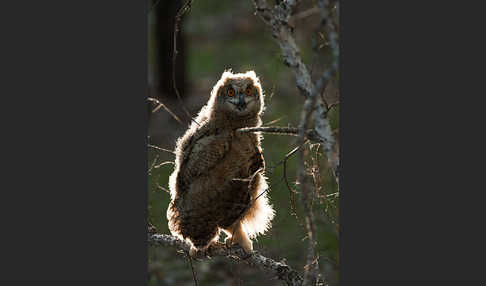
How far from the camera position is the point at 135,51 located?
2336 millimetres

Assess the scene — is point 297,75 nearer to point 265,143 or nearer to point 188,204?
point 188,204

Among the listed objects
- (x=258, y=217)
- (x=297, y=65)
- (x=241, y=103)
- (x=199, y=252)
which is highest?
(x=297, y=65)

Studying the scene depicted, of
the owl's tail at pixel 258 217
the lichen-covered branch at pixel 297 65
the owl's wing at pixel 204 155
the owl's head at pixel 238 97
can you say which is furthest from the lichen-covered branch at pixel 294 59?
the owl's tail at pixel 258 217

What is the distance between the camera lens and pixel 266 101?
3.29 metres

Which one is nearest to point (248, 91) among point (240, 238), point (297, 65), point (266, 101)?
point (266, 101)

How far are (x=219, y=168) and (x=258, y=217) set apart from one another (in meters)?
0.45

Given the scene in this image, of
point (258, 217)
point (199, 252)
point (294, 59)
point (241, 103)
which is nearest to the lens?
point (294, 59)

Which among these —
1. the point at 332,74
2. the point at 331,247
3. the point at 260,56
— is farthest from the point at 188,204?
the point at 260,56

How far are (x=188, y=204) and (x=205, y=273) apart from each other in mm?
3423

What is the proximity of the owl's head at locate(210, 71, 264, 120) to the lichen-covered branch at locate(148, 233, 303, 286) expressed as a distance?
0.76m

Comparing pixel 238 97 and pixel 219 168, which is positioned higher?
pixel 238 97

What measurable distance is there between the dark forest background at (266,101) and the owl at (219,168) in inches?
5.3

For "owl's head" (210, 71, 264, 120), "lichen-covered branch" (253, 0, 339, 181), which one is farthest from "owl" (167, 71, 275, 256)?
"lichen-covered branch" (253, 0, 339, 181)

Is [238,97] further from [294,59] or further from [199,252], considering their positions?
[199,252]
